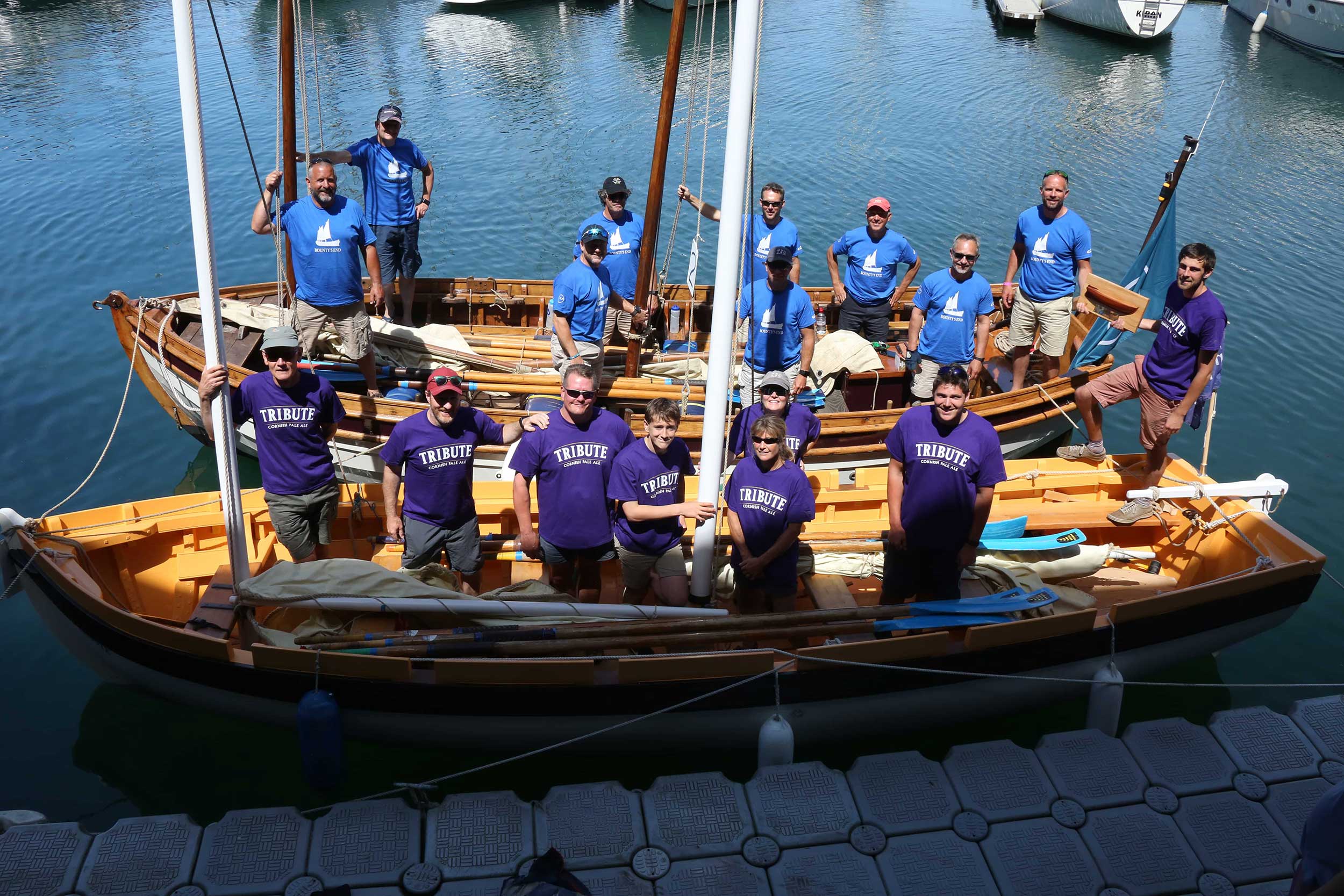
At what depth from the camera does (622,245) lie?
31.8 ft

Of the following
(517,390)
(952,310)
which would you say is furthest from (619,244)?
(952,310)

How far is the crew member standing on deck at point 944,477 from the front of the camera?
6.02 meters

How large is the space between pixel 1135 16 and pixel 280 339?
32.7m

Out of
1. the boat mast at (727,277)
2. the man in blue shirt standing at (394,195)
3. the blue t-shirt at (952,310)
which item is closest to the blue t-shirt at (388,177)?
the man in blue shirt standing at (394,195)

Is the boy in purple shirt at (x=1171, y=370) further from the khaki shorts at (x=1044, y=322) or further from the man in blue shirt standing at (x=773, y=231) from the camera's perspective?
the man in blue shirt standing at (x=773, y=231)

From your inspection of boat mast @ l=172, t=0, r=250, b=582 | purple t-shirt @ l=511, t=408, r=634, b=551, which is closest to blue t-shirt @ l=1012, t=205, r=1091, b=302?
purple t-shirt @ l=511, t=408, r=634, b=551

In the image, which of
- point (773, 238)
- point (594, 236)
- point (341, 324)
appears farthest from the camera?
point (773, 238)

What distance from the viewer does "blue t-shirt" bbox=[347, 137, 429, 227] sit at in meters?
10.2

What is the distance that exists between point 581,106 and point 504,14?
12.8 meters

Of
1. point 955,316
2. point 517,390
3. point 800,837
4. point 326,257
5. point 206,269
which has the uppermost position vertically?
point 206,269

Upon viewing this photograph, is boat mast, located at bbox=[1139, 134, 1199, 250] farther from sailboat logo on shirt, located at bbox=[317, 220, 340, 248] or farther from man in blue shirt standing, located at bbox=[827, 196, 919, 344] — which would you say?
sailboat logo on shirt, located at bbox=[317, 220, 340, 248]

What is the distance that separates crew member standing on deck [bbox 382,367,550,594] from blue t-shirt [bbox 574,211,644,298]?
3329mm

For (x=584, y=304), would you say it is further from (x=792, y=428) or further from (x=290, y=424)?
(x=290, y=424)

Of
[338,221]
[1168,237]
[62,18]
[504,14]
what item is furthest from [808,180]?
[62,18]
